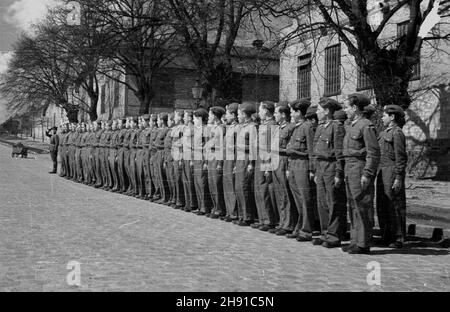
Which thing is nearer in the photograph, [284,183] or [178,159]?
[284,183]

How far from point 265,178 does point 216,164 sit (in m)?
1.54

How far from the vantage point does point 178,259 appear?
268 inches

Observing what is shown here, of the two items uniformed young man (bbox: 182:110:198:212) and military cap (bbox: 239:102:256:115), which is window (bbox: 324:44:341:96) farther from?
military cap (bbox: 239:102:256:115)

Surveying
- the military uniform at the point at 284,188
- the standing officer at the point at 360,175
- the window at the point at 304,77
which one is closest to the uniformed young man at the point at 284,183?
the military uniform at the point at 284,188

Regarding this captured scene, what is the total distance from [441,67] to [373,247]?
12559mm

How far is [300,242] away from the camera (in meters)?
8.46

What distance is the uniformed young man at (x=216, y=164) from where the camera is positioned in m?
10.9

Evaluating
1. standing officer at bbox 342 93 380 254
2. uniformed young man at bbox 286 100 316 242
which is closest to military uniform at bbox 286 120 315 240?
uniformed young man at bbox 286 100 316 242

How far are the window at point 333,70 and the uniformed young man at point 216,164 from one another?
14.0 m

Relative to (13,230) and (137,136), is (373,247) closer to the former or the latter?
(13,230)

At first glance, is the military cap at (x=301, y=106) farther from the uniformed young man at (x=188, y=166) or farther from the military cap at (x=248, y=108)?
the uniformed young man at (x=188, y=166)

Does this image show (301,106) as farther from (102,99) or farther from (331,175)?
(102,99)

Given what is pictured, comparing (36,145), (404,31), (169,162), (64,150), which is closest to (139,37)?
(64,150)
